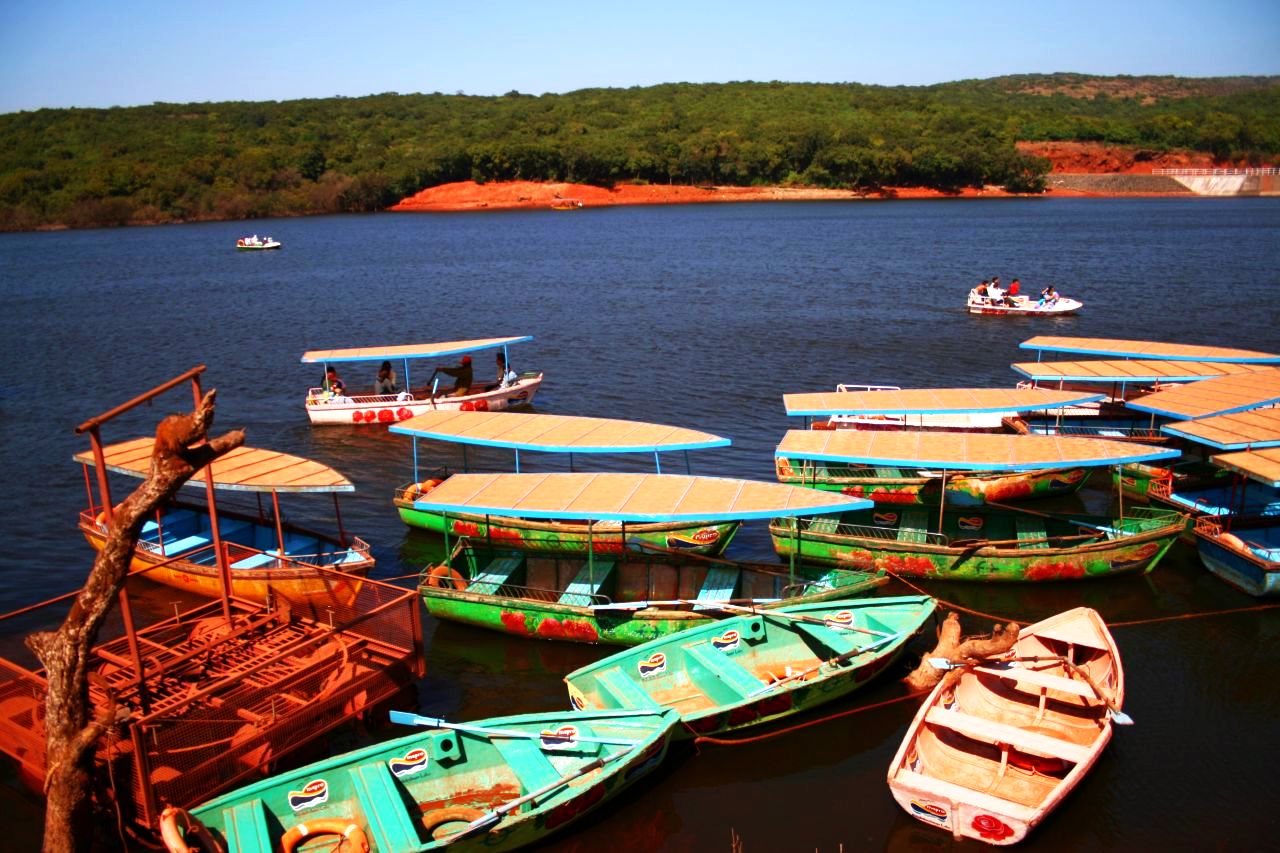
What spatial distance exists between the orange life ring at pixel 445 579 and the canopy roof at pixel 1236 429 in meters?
14.5

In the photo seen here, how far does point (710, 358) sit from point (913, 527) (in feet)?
66.5

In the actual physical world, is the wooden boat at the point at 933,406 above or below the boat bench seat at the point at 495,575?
above

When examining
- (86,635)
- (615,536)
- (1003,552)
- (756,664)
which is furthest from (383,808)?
(1003,552)

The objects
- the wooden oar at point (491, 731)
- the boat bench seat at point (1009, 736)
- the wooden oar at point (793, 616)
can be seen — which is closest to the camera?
the boat bench seat at point (1009, 736)

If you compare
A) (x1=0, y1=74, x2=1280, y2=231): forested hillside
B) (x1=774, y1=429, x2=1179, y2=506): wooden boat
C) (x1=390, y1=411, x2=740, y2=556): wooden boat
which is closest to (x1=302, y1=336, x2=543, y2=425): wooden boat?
(x1=390, y1=411, x2=740, y2=556): wooden boat

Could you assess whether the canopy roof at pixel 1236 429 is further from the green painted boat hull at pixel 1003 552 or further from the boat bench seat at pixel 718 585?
the boat bench seat at pixel 718 585

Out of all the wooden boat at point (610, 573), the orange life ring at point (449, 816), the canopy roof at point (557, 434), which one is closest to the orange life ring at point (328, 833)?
the orange life ring at point (449, 816)

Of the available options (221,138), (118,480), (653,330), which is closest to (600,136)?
(221,138)

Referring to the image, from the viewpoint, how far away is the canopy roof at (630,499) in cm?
1504

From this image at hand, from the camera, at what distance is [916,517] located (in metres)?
19.3

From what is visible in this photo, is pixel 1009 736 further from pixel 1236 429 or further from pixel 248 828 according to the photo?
pixel 1236 429

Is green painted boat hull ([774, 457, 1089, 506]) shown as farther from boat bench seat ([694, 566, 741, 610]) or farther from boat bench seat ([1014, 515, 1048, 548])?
boat bench seat ([694, 566, 741, 610])

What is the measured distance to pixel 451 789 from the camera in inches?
450

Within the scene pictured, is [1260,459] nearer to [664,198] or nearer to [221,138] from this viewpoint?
[664,198]
